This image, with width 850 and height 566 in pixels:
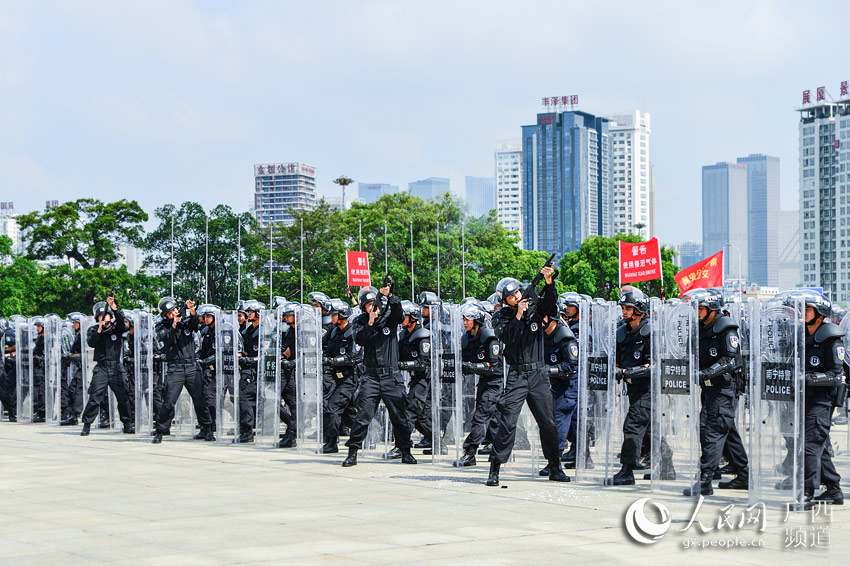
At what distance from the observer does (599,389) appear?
1204 cm

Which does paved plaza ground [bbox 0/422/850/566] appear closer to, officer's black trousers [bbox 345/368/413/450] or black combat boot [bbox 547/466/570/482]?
black combat boot [bbox 547/466/570/482]

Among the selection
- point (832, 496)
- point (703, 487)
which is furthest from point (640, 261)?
point (832, 496)

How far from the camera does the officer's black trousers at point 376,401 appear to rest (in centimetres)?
1344

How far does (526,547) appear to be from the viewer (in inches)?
314

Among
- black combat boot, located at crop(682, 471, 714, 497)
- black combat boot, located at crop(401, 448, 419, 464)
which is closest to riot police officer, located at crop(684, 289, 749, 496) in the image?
black combat boot, located at crop(682, 471, 714, 497)

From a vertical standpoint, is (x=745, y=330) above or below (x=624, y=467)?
above

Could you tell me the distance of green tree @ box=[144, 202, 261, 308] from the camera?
Result: 65.2 m

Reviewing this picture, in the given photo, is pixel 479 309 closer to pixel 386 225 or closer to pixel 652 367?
pixel 652 367

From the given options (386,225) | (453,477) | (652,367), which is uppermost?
(386,225)

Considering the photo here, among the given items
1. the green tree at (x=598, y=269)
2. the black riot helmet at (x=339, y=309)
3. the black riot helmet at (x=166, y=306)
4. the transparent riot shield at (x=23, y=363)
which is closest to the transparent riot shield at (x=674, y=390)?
the black riot helmet at (x=339, y=309)

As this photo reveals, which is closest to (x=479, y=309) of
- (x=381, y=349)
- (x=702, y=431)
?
(x=381, y=349)

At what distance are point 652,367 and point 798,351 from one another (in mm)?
1877

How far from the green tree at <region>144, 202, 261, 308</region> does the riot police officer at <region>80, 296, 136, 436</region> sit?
46.2m

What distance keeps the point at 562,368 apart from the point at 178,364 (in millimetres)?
7082
